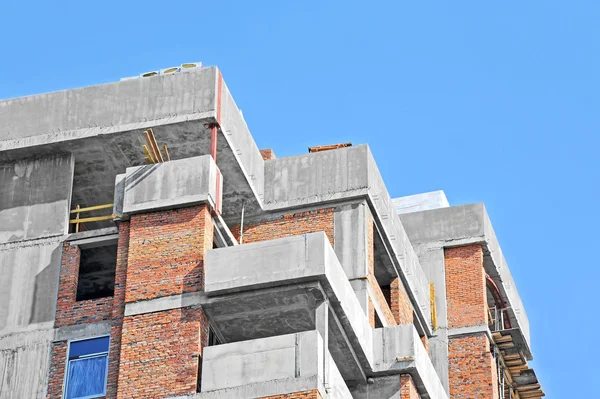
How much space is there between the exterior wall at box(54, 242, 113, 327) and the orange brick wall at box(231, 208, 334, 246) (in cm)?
614

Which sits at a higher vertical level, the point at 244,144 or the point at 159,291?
the point at 244,144

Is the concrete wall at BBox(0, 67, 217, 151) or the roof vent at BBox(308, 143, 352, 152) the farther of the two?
the roof vent at BBox(308, 143, 352, 152)

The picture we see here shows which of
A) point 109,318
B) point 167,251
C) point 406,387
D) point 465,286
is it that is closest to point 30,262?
point 109,318

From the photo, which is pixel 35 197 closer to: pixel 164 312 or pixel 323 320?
pixel 164 312

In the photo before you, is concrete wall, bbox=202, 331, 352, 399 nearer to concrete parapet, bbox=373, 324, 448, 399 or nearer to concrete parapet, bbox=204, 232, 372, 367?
concrete parapet, bbox=204, 232, 372, 367

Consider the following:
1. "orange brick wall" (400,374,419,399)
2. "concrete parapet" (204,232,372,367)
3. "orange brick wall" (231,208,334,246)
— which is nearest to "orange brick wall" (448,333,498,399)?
"orange brick wall" (231,208,334,246)

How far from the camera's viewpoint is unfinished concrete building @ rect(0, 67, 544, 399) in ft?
131

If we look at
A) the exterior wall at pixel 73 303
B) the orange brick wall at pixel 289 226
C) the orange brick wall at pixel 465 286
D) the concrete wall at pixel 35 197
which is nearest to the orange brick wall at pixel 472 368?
the orange brick wall at pixel 465 286

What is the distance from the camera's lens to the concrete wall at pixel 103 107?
4366cm

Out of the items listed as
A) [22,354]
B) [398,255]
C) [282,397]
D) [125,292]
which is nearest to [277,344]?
[282,397]

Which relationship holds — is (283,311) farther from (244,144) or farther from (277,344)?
(244,144)

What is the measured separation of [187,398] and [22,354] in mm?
5379

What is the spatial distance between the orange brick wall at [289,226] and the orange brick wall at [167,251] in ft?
18.3

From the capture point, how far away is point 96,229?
45.2 metres
